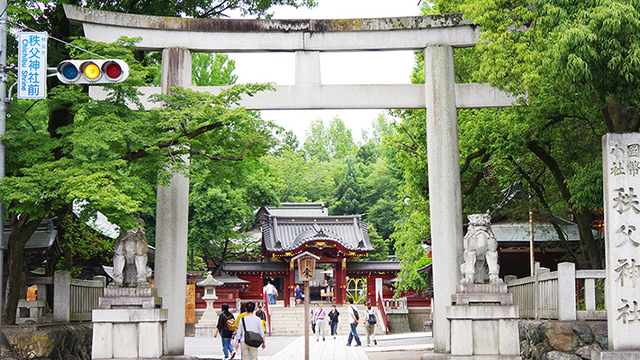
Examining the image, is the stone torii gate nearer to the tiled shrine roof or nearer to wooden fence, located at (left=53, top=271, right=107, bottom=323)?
wooden fence, located at (left=53, top=271, right=107, bottom=323)

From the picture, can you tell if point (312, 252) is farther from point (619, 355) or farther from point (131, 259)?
point (619, 355)

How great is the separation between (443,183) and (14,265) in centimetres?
837

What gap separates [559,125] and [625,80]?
5810 millimetres

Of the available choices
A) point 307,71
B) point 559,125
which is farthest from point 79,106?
point 559,125

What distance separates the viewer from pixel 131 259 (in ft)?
40.4

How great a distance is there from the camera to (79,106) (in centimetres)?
1137

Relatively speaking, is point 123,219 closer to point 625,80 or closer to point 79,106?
point 79,106

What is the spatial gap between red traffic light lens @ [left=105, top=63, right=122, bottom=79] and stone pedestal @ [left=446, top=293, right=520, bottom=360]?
6761 millimetres

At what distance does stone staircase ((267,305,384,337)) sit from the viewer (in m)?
30.1

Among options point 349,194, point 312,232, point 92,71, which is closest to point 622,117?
point 92,71

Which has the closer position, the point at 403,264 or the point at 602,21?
the point at 602,21

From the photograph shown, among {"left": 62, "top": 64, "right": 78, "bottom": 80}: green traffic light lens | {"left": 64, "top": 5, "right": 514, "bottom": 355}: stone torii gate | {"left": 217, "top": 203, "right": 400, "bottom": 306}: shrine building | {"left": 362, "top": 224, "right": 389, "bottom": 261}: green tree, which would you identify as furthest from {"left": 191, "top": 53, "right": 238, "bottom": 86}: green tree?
{"left": 62, "top": 64, "right": 78, "bottom": 80}: green traffic light lens

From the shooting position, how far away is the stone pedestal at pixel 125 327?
38.0 feet

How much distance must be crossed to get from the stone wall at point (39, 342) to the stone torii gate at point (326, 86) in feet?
7.15
